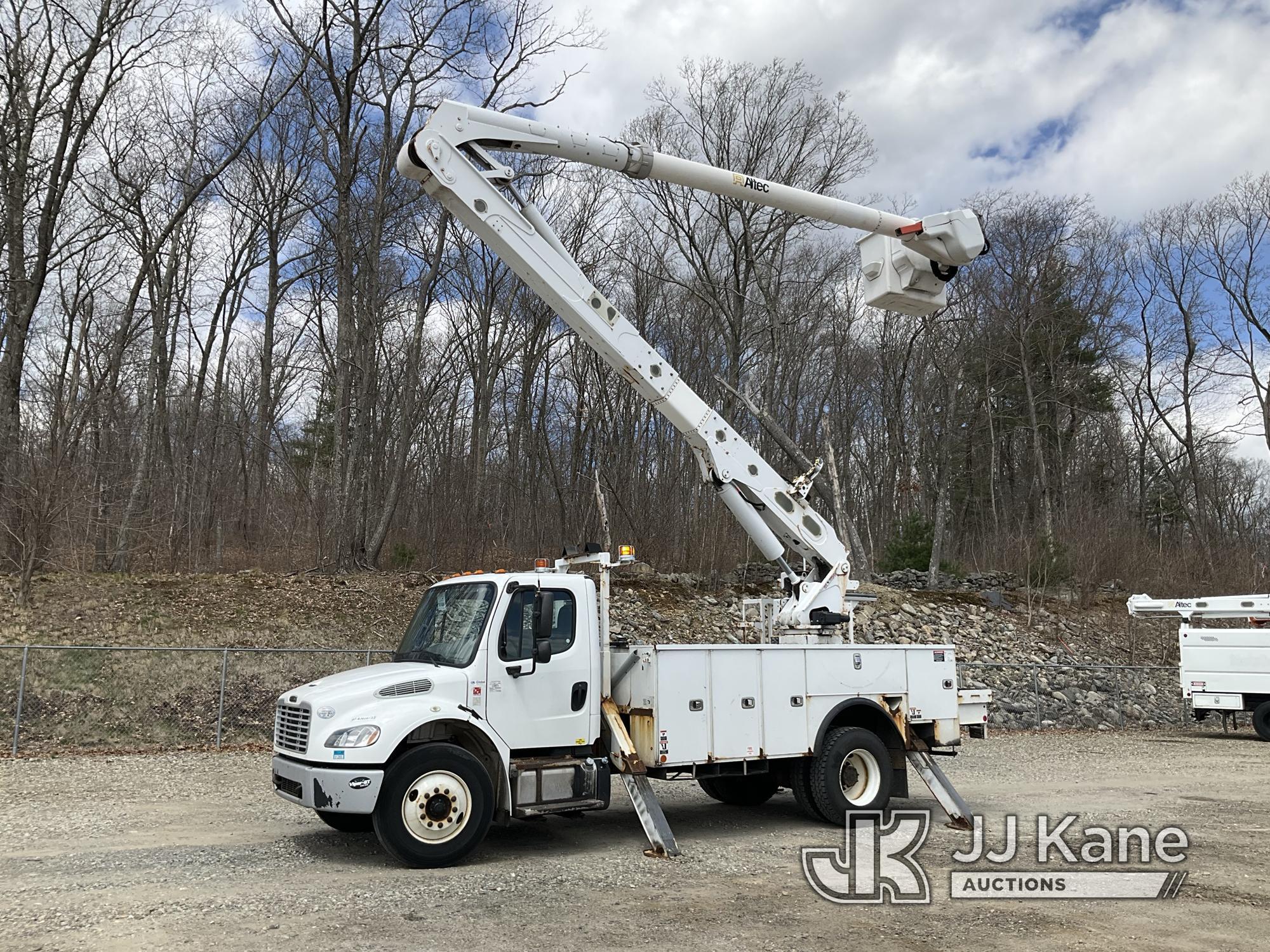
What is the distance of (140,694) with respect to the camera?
15164mm

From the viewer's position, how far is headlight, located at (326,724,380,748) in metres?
7.74

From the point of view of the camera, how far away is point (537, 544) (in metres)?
26.6

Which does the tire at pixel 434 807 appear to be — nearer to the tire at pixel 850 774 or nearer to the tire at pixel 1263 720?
the tire at pixel 850 774

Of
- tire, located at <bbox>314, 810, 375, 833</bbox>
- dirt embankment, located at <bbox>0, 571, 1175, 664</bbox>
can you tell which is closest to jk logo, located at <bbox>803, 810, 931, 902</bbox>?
dirt embankment, located at <bbox>0, 571, 1175, 664</bbox>

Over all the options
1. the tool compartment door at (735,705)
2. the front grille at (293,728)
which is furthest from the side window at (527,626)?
the front grille at (293,728)

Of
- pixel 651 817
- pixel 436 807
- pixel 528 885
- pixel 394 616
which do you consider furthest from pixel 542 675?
pixel 394 616

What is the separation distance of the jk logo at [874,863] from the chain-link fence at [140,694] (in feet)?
27.1

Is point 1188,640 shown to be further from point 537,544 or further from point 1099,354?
point 1099,354

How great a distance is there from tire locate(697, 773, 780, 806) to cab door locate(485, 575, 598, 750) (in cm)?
299

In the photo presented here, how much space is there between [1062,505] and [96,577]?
1272 inches

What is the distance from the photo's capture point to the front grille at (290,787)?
7953mm

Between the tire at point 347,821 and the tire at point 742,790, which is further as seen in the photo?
the tire at point 742,790

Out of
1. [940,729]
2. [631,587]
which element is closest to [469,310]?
[631,587]

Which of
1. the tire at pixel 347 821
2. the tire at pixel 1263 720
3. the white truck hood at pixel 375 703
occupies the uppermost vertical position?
the white truck hood at pixel 375 703
